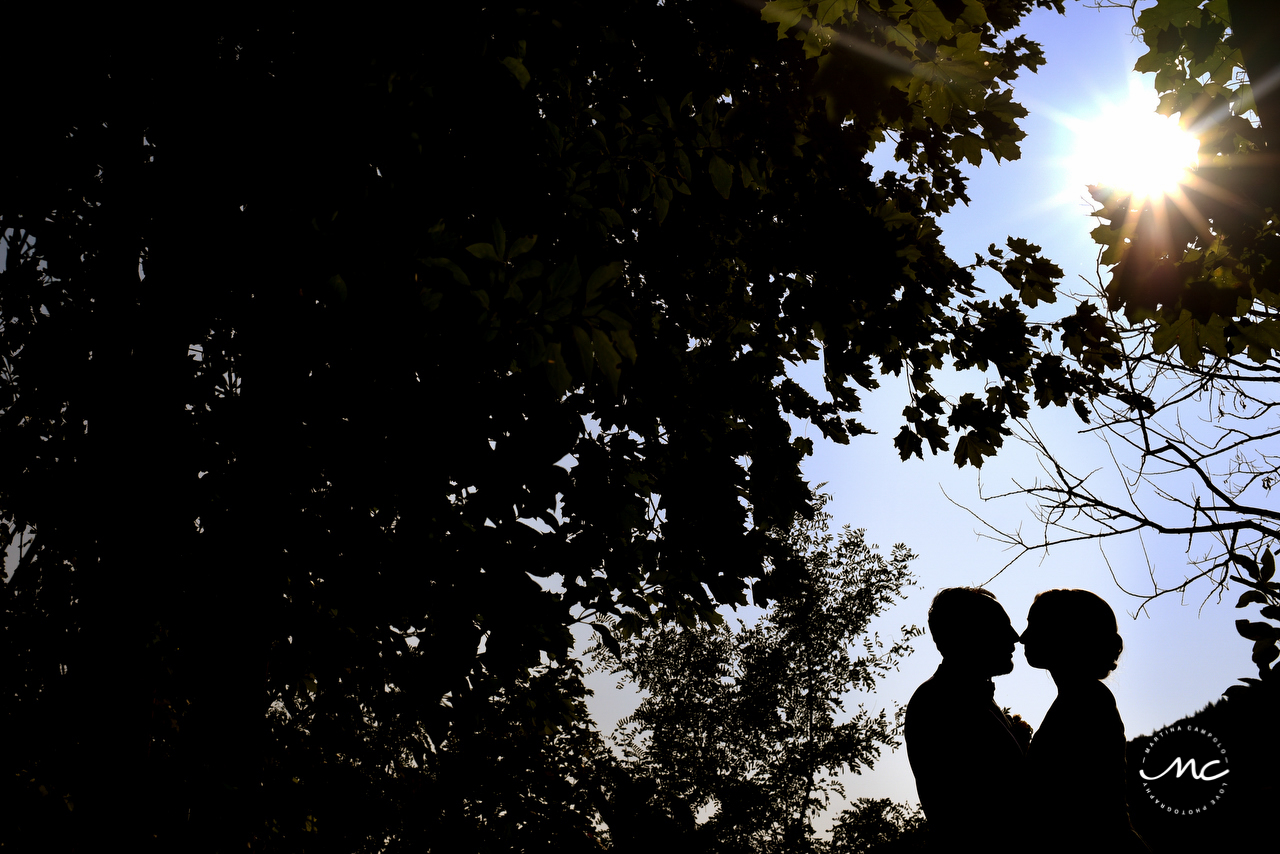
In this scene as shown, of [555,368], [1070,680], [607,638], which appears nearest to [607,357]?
[555,368]

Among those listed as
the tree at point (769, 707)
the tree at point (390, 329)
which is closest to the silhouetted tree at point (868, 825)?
the tree at point (769, 707)

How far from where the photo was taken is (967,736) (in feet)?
8.25

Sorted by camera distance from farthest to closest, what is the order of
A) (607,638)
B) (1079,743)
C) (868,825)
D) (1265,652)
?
(868,825)
(607,638)
(1265,652)
(1079,743)

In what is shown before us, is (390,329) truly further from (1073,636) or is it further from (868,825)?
(868,825)

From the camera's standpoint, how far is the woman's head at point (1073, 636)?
2.47 metres

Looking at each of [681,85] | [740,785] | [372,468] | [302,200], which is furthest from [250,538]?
[740,785]

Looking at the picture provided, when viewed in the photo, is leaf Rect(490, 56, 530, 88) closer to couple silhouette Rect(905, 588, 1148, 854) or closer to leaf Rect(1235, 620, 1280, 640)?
couple silhouette Rect(905, 588, 1148, 854)

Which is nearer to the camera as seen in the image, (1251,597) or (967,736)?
(967,736)

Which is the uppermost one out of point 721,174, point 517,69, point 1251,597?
point 517,69

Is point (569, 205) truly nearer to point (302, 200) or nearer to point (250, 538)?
point (302, 200)

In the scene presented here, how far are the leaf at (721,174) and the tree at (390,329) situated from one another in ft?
0.04

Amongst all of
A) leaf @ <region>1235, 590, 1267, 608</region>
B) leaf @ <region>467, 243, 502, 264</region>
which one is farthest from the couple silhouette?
leaf @ <region>467, 243, 502, 264</region>

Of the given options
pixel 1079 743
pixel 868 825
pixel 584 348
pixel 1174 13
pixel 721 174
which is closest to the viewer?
pixel 584 348

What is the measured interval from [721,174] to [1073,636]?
105 inches
